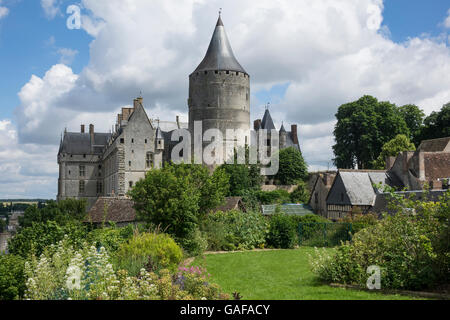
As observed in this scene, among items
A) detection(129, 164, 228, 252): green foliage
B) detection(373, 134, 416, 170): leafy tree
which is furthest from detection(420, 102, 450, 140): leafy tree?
detection(129, 164, 228, 252): green foliage

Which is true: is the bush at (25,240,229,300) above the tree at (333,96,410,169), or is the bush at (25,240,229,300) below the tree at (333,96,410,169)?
below

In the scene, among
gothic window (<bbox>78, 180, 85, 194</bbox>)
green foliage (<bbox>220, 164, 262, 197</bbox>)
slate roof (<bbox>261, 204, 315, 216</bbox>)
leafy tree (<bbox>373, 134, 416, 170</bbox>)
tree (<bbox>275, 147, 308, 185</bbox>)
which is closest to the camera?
slate roof (<bbox>261, 204, 315, 216</bbox>)

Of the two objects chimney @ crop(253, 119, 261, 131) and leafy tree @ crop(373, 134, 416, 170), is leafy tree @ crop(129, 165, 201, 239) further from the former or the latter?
chimney @ crop(253, 119, 261, 131)

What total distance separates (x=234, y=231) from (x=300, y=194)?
2531cm

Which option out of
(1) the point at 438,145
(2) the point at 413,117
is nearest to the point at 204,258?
(1) the point at 438,145

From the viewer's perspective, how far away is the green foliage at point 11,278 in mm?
8648

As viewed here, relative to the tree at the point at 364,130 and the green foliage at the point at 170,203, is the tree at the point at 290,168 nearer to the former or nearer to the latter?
the tree at the point at 364,130

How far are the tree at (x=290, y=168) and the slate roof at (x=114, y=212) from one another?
2367 centimetres

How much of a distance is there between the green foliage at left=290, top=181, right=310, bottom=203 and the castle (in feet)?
30.4

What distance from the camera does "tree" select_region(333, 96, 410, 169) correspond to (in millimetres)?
48062

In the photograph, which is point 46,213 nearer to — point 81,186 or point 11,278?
point 81,186

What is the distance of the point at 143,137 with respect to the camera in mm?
46969
